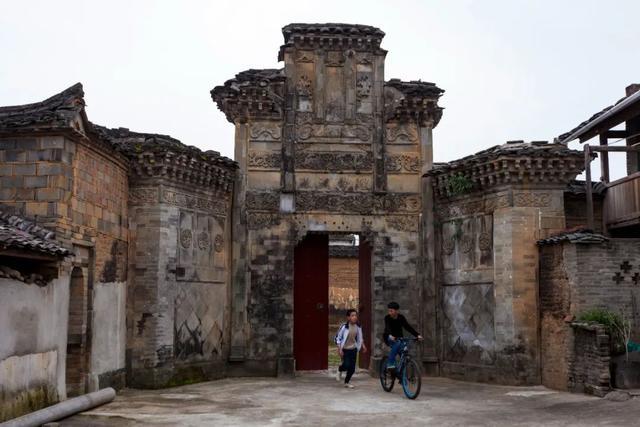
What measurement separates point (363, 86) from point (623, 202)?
6.78 metres

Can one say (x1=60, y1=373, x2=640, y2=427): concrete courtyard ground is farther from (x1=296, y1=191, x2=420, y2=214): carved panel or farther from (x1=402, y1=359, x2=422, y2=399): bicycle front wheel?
(x1=296, y1=191, x2=420, y2=214): carved panel

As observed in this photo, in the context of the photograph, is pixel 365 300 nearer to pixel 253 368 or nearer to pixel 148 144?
pixel 253 368

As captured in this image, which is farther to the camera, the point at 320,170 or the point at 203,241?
the point at 320,170

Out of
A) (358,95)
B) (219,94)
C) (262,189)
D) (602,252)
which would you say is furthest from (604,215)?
(219,94)

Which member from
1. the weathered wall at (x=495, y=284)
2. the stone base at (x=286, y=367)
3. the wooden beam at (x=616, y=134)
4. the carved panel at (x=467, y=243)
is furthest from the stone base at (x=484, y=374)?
the wooden beam at (x=616, y=134)

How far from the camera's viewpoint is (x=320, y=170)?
1678 cm

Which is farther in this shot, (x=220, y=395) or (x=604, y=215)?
(x=604, y=215)

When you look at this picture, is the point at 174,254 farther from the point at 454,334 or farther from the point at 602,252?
the point at 602,252

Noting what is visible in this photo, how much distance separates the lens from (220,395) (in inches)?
511

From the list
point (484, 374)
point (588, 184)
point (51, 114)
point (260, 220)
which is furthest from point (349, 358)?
point (51, 114)

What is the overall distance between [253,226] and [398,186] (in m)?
3.60

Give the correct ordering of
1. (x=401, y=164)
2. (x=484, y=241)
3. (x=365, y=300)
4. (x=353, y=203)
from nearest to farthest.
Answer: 1. (x=484, y=241)
2. (x=353, y=203)
3. (x=401, y=164)
4. (x=365, y=300)

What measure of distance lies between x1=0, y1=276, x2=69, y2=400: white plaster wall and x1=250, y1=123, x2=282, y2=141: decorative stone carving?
6.74 m

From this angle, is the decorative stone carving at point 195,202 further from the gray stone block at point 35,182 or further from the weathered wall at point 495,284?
Result: the weathered wall at point 495,284
